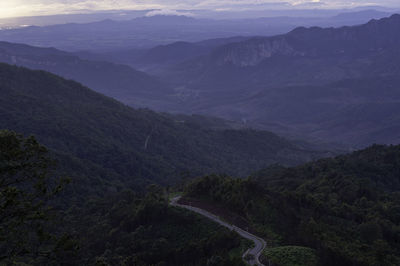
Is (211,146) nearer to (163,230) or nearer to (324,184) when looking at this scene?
(324,184)

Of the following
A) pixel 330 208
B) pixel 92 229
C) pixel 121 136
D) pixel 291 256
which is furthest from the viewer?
pixel 121 136

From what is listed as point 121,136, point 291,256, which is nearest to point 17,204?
point 291,256

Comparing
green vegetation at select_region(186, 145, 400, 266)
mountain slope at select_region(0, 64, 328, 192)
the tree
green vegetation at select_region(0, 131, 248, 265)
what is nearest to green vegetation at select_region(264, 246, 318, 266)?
green vegetation at select_region(186, 145, 400, 266)

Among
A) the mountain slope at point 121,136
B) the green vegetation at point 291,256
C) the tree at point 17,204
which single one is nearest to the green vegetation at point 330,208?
the green vegetation at point 291,256

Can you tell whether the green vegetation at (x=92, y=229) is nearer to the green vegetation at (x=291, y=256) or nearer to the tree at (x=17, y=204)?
the tree at (x=17, y=204)

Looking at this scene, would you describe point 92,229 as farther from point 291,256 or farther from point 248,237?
point 291,256
